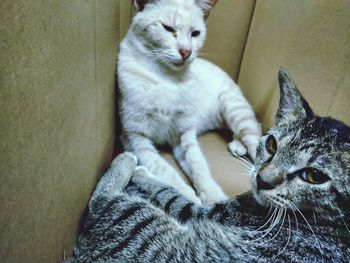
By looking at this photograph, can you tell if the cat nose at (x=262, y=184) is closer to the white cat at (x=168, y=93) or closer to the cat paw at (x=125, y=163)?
the white cat at (x=168, y=93)

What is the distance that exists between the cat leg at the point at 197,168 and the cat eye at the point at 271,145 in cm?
30

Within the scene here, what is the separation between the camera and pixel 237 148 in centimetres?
147

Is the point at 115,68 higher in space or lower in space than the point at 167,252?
higher

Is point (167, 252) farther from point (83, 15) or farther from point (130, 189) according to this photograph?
point (83, 15)

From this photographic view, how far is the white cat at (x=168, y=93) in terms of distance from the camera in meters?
1.27

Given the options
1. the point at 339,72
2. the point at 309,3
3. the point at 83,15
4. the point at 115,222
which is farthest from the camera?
the point at 309,3

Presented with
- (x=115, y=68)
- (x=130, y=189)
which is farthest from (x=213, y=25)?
(x=130, y=189)

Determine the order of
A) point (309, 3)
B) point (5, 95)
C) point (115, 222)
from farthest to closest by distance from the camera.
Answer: point (309, 3)
point (115, 222)
point (5, 95)

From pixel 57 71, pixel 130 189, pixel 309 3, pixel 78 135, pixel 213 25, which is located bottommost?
pixel 130 189

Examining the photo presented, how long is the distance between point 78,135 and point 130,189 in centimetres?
35

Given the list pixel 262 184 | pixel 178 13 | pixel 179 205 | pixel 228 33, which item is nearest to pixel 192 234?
pixel 179 205

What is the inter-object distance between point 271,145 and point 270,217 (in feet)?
0.67

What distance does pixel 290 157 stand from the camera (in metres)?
0.89

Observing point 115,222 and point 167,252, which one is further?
point 115,222
